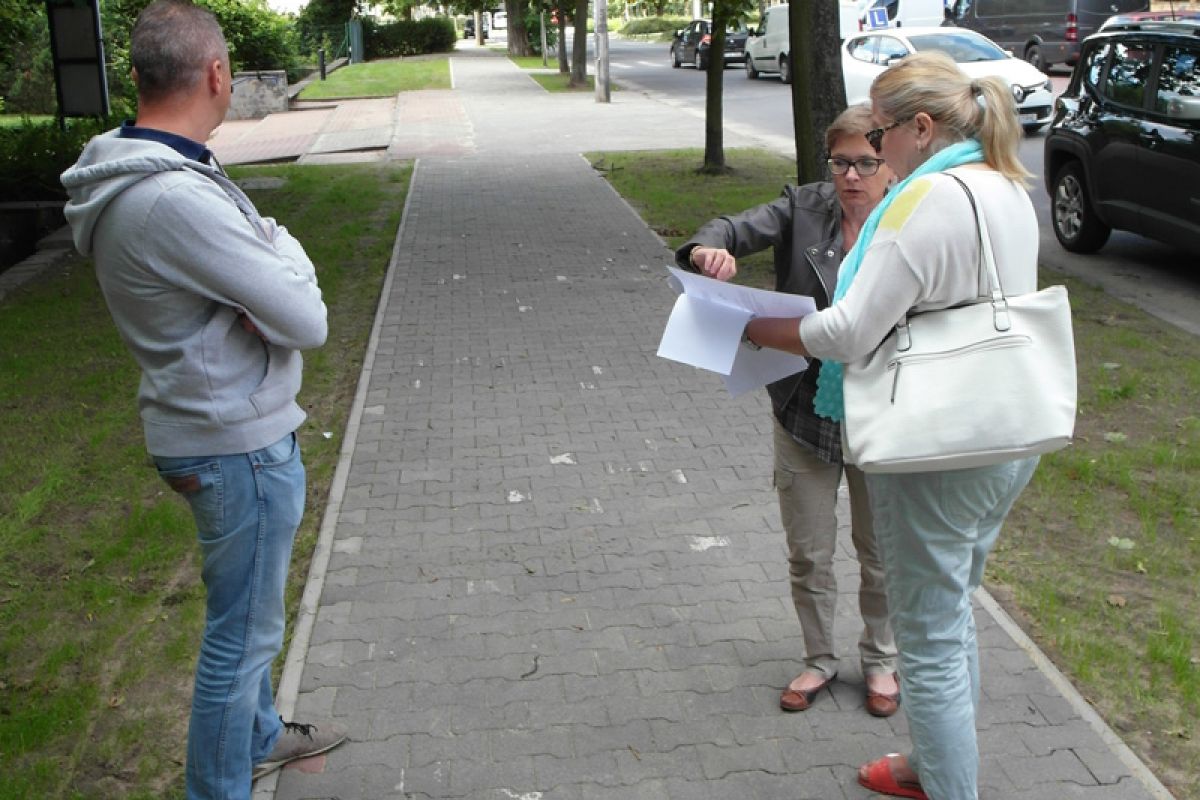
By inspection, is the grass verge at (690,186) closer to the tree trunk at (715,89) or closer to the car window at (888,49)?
the tree trunk at (715,89)

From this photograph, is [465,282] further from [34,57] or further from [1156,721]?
[34,57]

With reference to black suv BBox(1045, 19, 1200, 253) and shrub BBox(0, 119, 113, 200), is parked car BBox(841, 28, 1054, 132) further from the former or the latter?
shrub BBox(0, 119, 113, 200)

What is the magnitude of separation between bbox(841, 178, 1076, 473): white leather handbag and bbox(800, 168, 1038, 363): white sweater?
0.03 metres

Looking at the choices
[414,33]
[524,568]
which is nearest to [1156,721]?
[524,568]

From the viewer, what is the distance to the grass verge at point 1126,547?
4.00 metres

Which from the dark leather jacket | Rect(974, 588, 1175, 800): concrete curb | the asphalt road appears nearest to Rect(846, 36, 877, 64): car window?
the asphalt road

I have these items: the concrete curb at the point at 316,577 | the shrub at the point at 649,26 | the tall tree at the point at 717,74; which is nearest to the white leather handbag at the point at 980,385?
the concrete curb at the point at 316,577

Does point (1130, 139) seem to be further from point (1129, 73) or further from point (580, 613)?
point (580, 613)

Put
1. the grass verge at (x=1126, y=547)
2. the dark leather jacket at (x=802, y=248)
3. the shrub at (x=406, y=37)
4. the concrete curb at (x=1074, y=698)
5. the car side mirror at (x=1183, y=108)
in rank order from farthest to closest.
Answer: the shrub at (x=406, y=37), the car side mirror at (x=1183, y=108), the grass verge at (x=1126, y=547), the dark leather jacket at (x=802, y=248), the concrete curb at (x=1074, y=698)

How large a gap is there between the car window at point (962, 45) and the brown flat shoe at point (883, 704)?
695 inches

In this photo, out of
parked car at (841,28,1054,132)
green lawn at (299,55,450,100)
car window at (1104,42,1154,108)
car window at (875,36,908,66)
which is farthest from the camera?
green lawn at (299,55,450,100)

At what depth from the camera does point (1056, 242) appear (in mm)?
11945

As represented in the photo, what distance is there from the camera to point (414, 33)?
54781 mm

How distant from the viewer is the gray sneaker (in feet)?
11.8
